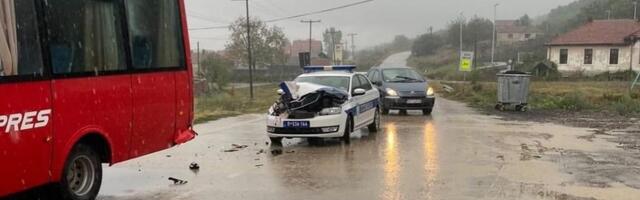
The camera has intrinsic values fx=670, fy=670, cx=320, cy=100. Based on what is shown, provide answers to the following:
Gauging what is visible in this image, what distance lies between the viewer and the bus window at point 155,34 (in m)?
7.82

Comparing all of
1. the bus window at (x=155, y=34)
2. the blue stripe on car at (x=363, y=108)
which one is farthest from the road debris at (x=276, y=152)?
the bus window at (x=155, y=34)

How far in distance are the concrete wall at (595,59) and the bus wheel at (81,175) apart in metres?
60.6

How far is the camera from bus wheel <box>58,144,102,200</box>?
6.79m

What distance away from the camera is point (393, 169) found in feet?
32.9

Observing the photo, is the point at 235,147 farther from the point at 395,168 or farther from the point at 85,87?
the point at 85,87

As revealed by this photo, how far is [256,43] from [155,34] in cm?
8342

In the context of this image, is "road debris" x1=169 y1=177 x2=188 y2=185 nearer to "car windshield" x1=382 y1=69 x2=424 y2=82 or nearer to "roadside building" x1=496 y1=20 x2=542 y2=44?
"car windshield" x1=382 y1=69 x2=424 y2=82

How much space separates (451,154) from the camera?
38.7 feet

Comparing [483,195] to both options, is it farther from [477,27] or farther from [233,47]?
[477,27]

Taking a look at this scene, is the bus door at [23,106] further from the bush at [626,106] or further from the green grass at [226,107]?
the bush at [626,106]

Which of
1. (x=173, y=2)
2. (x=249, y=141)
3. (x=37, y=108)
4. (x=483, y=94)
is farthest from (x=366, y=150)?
(x=483, y=94)

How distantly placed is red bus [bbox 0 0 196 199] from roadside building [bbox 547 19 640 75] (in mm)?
59026

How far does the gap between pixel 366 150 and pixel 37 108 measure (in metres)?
7.25

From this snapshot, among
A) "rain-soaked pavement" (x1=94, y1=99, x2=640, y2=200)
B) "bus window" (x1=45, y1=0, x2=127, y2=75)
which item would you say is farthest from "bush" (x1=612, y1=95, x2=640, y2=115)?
"bus window" (x1=45, y1=0, x2=127, y2=75)
